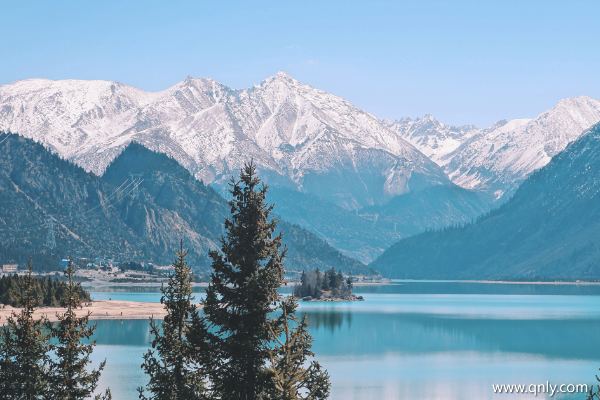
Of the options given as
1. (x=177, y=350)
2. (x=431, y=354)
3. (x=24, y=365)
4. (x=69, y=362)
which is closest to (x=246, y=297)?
(x=177, y=350)

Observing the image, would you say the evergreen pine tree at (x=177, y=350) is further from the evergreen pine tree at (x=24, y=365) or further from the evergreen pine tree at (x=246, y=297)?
the evergreen pine tree at (x=24, y=365)

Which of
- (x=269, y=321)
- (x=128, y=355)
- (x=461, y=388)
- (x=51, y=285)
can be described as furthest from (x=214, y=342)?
(x=51, y=285)

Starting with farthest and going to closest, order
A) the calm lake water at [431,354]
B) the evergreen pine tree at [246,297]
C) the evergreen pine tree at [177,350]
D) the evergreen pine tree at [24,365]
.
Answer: the calm lake water at [431,354] → the evergreen pine tree at [177,350] → the evergreen pine tree at [24,365] → the evergreen pine tree at [246,297]

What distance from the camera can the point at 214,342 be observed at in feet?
126

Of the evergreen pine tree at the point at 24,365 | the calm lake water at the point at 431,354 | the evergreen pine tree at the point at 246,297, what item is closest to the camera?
the evergreen pine tree at the point at 246,297

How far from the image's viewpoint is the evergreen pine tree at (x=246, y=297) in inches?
1453

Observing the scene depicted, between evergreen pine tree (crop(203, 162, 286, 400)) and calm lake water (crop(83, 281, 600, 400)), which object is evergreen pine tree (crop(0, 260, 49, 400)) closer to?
evergreen pine tree (crop(203, 162, 286, 400))

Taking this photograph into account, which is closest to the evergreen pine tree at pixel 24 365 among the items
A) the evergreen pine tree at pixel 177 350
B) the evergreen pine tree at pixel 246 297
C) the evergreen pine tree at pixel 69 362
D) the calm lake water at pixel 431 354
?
the evergreen pine tree at pixel 69 362

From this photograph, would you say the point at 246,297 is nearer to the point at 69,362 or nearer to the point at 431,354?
the point at 69,362

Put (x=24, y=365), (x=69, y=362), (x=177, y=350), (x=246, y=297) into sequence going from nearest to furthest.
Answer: (x=246, y=297), (x=24, y=365), (x=69, y=362), (x=177, y=350)

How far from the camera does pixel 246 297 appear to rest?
→ 37625 mm

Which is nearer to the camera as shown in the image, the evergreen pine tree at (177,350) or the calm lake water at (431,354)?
the evergreen pine tree at (177,350)

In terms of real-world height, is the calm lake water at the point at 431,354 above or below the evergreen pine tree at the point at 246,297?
below

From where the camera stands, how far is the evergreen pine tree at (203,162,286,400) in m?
36.9
